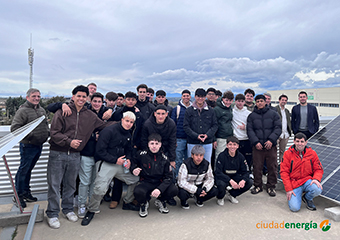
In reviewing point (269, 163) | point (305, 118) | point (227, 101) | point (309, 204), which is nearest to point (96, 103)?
point (227, 101)

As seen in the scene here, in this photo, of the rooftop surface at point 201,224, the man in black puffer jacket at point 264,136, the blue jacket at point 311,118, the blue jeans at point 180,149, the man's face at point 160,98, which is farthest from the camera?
the man's face at point 160,98

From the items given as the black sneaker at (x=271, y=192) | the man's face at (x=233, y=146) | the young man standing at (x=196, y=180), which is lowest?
the black sneaker at (x=271, y=192)

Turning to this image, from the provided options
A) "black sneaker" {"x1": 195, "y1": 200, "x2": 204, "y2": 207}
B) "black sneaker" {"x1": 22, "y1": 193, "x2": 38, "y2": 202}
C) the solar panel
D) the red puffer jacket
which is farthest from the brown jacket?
the solar panel

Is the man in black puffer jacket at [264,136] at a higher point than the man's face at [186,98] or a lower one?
lower

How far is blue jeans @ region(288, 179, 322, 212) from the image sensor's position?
3.77 metres

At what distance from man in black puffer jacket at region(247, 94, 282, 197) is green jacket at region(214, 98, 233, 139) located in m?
0.39

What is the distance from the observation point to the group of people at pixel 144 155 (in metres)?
3.36

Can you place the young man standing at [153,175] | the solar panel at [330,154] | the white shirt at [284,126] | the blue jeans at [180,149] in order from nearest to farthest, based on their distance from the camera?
the young man standing at [153,175] < the solar panel at [330,154] < the blue jeans at [180,149] < the white shirt at [284,126]

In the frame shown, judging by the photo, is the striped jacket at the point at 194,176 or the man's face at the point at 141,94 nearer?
the striped jacket at the point at 194,176

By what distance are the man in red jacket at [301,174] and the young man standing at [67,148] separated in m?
3.52

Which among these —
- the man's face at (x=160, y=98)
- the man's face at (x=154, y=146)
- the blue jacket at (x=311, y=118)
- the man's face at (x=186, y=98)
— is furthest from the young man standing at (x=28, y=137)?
the blue jacket at (x=311, y=118)

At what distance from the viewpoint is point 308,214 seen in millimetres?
3670

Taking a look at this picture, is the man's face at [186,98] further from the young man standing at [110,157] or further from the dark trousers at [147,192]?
the dark trousers at [147,192]

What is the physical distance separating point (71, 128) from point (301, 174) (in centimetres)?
396
